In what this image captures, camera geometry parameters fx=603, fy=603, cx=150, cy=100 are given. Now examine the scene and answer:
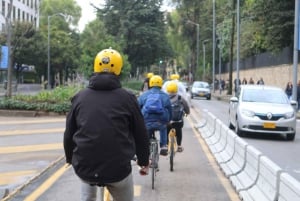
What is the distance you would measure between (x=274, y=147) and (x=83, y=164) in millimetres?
11404

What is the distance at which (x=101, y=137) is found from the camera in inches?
180

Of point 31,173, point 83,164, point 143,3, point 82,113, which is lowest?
point 31,173

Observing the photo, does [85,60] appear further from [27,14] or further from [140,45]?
[27,14]

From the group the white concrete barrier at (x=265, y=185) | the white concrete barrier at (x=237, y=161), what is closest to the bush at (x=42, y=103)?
the white concrete barrier at (x=237, y=161)

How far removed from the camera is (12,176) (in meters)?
10.2

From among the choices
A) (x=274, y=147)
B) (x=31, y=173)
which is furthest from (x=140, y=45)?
(x=31, y=173)

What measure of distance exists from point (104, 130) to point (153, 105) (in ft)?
15.8

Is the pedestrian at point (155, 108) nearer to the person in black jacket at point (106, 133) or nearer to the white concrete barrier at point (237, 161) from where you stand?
the white concrete barrier at point (237, 161)

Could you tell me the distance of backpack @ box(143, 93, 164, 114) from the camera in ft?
30.8

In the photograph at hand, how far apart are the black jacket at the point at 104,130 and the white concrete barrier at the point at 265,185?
8.10 feet

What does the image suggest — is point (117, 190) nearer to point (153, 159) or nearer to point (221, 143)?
point (153, 159)

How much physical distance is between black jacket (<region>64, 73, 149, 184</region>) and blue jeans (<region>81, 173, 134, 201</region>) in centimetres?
9

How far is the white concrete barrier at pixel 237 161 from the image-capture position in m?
9.58

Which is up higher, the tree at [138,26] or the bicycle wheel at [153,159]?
the tree at [138,26]
